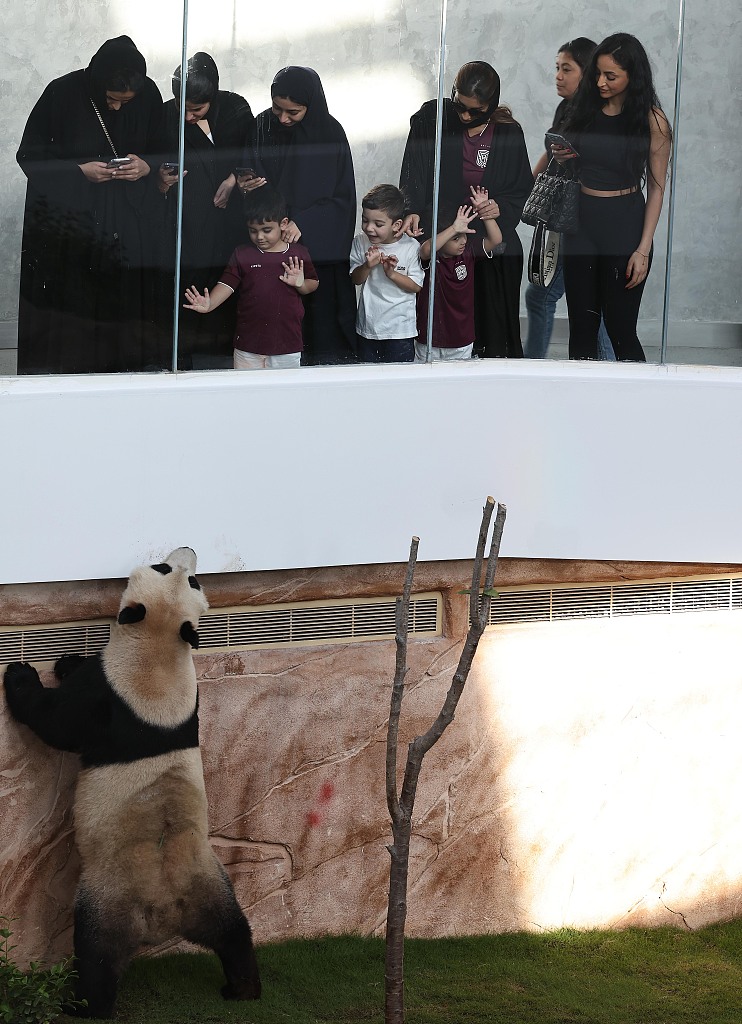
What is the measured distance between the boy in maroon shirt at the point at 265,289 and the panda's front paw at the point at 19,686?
1.29 meters

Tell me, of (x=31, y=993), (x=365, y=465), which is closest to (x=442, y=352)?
(x=365, y=465)

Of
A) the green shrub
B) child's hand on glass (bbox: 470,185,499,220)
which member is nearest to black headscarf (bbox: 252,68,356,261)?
child's hand on glass (bbox: 470,185,499,220)

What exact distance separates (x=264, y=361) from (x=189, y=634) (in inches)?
39.4

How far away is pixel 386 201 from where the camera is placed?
457 centimetres

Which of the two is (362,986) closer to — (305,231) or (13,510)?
(13,510)

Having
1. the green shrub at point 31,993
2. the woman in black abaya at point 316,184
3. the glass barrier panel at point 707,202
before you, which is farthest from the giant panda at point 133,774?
the glass barrier panel at point 707,202

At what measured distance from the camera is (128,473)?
4473mm

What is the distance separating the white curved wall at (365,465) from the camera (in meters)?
4.41

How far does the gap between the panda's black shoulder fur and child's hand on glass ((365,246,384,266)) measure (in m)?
A: 1.68

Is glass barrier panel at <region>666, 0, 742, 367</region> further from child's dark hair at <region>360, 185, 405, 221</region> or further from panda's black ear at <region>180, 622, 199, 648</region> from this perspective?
panda's black ear at <region>180, 622, 199, 648</region>

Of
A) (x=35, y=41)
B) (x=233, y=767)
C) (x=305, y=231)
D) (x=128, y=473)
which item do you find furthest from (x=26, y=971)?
(x=35, y=41)

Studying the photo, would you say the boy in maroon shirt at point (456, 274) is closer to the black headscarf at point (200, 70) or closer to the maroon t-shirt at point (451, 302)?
the maroon t-shirt at point (451, 302)

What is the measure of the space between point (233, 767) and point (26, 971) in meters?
1.03

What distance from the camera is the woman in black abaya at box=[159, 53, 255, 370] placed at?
4.23m
